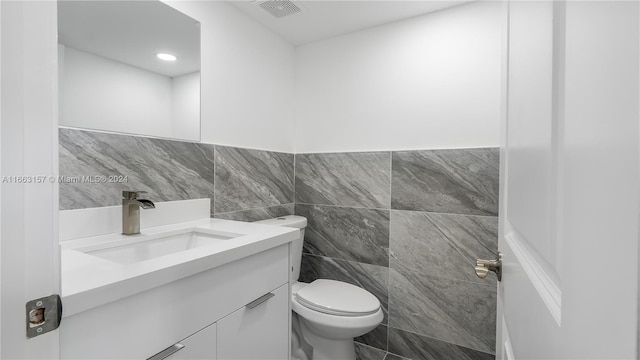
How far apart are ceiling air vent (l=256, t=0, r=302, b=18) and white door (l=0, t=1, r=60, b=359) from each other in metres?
1.49

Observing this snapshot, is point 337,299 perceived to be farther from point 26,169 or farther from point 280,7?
point 280,7

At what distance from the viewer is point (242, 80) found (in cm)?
178

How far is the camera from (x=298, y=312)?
1562mm

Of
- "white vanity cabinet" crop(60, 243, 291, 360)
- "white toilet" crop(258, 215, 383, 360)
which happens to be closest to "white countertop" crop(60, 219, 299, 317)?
"white vanity cabinet" crop(60, 243, 291, 360)

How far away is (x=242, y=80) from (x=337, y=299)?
1.41 meters

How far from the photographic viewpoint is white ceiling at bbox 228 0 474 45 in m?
1.68

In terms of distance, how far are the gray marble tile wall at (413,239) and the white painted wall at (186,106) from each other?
0.88 m

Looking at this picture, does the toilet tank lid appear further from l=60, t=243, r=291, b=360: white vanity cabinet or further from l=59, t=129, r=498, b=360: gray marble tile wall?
l=60, t=243, r=291, b=360: white vanity cabinet

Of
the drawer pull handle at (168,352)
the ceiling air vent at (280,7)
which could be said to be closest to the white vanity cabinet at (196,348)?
the drawer pull handle at (168,352)

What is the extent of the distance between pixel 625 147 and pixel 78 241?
4.41 feet

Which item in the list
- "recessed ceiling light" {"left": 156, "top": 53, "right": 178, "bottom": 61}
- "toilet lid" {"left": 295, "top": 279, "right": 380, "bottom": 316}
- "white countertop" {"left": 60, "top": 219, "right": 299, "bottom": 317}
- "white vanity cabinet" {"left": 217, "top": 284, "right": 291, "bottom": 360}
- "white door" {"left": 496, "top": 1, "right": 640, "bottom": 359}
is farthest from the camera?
"toilet lid" {"left": 295, "top": 279, "right": 380, "bottom": 316}

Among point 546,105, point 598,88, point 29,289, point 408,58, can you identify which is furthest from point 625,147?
point 408,58

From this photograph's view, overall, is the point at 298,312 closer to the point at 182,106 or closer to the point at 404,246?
the point at 404,246

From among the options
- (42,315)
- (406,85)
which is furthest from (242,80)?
(42,315)
